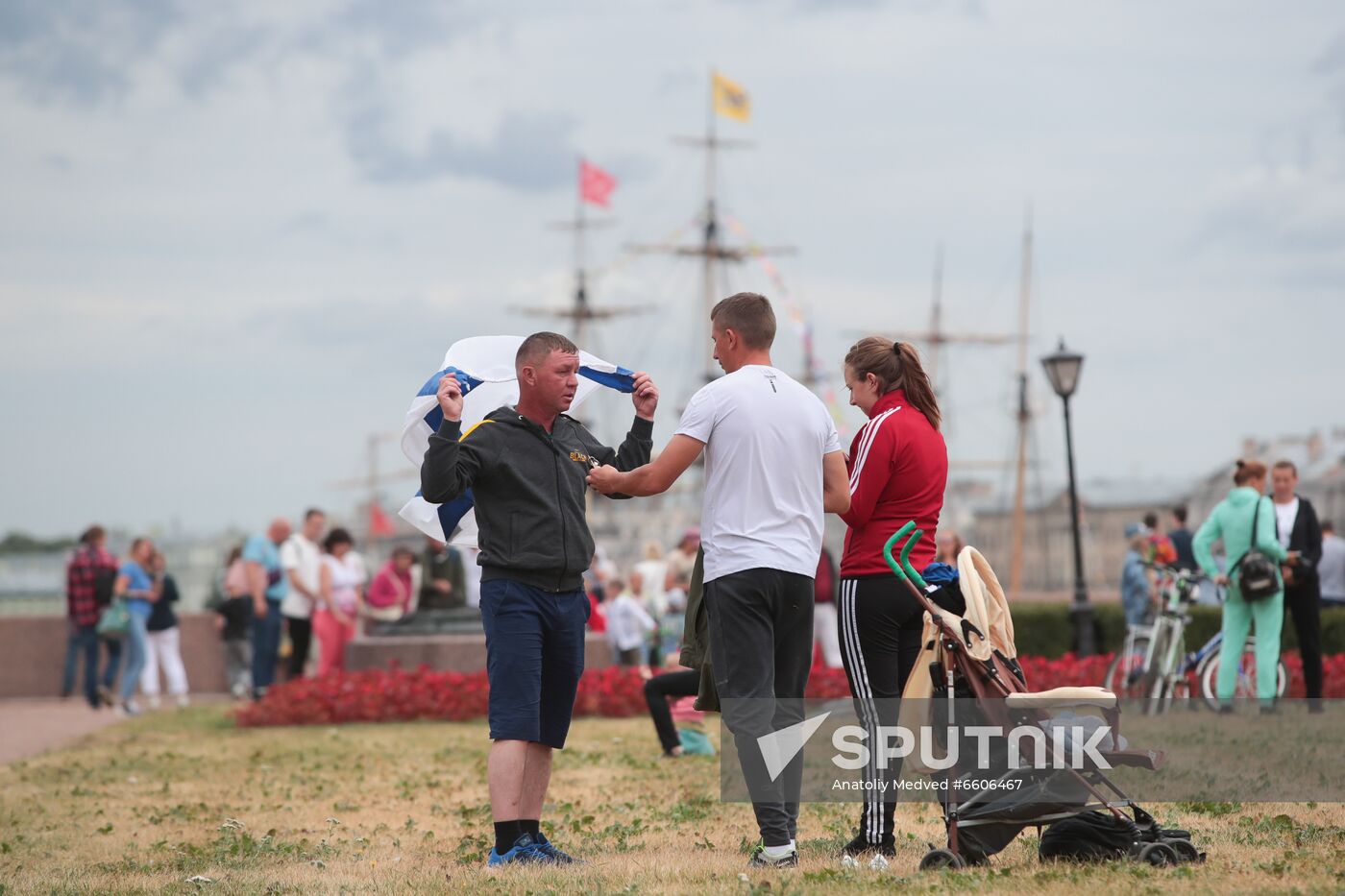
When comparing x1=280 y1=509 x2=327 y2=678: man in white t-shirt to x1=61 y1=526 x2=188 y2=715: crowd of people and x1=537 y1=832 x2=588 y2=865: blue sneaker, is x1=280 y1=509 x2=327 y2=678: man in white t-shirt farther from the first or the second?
x1=537 y1=832 x2=588 y2=865: blue sneaker

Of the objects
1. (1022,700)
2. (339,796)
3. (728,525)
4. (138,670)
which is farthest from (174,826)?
(138,670)

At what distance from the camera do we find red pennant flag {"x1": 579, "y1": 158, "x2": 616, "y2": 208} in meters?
73.0

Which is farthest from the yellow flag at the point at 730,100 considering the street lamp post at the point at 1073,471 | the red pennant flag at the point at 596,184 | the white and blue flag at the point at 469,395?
the white and blue flag at the point at 469,395

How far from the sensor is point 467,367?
699 cm

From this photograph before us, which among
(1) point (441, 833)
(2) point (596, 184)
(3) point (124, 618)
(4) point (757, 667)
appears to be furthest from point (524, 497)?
(2) point (596, 184)

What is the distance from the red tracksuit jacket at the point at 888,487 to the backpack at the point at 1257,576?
6.76 m

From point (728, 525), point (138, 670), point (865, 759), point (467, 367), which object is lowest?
point (138, 670)

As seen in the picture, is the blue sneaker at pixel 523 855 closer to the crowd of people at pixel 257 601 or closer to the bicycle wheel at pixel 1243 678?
the bicycle wheel at pixel 1243 678

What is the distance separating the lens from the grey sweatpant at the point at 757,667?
5906 millimetres

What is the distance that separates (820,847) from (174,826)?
11.7 ft

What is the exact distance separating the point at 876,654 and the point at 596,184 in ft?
225

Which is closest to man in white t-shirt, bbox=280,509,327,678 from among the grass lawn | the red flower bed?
the red flower bed

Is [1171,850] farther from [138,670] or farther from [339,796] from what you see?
[138,670]

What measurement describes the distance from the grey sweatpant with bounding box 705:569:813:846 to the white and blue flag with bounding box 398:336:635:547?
3.97 ft
